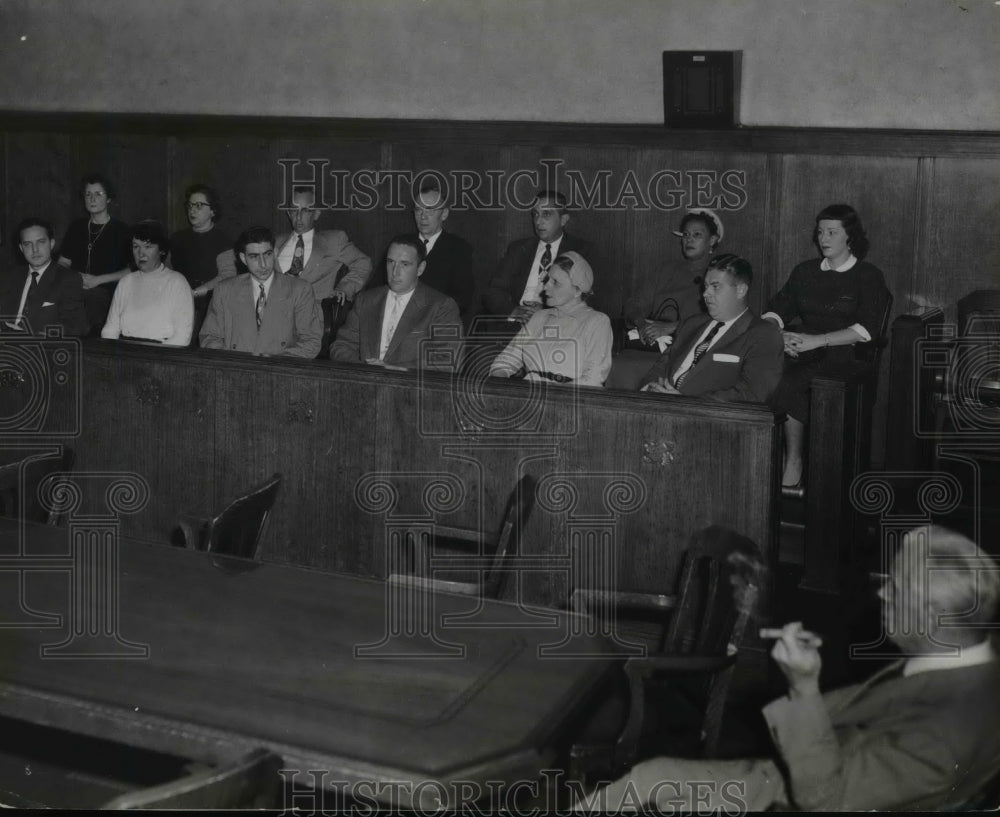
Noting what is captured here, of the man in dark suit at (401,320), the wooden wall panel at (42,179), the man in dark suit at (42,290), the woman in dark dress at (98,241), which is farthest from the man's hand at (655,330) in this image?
the wooden wall panel at (42,179)

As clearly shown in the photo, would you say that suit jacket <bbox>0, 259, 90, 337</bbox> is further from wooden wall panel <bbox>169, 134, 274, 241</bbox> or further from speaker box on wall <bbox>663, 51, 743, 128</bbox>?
speaker box on wall <bbox>663, 51, 743, 128</bbox>

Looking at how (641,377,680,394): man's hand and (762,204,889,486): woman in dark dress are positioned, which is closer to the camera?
(641,377,680,394): man's hand

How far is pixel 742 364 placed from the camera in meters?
5.32

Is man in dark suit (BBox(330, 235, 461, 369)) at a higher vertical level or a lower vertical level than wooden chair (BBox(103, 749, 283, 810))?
higher

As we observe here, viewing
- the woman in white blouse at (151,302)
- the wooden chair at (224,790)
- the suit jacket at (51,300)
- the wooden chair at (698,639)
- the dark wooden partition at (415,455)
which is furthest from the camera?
the suit jacket at (51,300)

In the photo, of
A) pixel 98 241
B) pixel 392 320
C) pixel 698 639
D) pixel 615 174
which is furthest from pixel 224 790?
pixel 98 241

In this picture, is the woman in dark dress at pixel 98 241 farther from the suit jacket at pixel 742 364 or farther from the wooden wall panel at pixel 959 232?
the wooden wall panel at pixel 959 232

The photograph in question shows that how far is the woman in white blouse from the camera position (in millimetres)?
6105

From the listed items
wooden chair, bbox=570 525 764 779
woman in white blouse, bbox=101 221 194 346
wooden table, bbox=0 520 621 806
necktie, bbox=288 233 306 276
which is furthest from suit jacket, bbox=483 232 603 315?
wooden table, bbox=0 520 621 806

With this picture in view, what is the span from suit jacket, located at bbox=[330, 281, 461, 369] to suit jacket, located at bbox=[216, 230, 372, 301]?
1285 millimetres

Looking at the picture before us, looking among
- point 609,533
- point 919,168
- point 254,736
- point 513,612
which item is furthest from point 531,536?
point 919,168

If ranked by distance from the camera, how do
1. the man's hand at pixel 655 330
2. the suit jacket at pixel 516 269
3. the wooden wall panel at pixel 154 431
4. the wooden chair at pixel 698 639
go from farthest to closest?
the suit jacket at pixel 516 269
the man's hand at pixel 655 330
the wooden wall panel at pixel 154 431
the wooden chair at pixel 698 639

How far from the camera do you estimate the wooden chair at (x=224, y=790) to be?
7.89ft

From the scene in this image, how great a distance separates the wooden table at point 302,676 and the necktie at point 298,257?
157 inches
